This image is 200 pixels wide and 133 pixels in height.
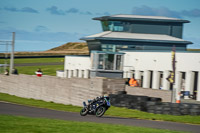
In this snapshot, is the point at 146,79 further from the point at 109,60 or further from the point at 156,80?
the point at 109,60

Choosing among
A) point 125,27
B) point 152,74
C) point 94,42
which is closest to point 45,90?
point 152,74

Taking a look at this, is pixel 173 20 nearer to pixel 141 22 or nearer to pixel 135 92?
pixel 141 22

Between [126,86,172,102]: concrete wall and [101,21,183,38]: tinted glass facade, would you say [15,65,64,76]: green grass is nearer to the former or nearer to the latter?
[101,21,183,38]: tinted glass facade

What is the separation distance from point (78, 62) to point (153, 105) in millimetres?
31896

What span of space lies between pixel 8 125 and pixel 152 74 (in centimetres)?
2817

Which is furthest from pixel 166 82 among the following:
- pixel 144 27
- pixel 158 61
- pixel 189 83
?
pixel 144 27

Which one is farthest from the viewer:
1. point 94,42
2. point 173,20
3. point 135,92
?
point 173,20

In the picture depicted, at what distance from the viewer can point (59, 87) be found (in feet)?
115

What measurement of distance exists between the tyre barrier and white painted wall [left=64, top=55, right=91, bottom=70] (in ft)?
81.0

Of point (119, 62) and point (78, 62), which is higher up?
point (119, 62)

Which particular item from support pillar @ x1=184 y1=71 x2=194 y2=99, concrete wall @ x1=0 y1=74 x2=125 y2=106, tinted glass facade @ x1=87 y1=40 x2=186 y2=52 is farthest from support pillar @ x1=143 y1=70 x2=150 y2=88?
tinted glass facade @ x1=87 y1=40 x2=186 y2=52

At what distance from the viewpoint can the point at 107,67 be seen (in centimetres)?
3953

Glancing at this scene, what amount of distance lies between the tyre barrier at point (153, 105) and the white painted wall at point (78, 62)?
972 inches

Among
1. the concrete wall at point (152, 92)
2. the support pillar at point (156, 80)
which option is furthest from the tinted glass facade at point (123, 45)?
the concrete wall at point (152, 92)
